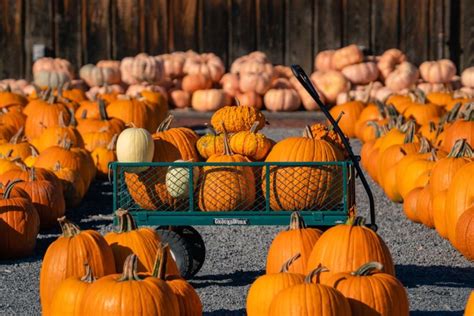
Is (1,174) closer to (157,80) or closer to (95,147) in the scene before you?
(95,147)

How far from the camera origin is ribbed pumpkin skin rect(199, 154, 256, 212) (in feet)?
23.4

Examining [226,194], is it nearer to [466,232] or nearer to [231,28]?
[466,232]

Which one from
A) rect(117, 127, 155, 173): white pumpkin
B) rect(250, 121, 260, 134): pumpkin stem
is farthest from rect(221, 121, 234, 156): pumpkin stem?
rect(117, 127, 155, 173): white pumpkin

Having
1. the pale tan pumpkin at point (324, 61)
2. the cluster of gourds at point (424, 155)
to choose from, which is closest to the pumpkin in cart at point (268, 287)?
the cluster of gourds at point (424, 155)

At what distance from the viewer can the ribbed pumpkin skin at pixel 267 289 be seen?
5.66 meters

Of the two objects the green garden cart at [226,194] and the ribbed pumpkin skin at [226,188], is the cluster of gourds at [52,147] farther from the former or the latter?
the ribbed pumpkin skin at [226,188]

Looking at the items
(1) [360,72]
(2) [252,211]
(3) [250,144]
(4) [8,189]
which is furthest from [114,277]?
(1) [360,72]

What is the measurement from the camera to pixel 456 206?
8.01 m

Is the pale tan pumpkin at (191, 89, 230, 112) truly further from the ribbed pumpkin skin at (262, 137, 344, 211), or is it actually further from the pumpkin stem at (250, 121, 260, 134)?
A: the ribbed pumpkin skin at (262, 137, 344, 211)

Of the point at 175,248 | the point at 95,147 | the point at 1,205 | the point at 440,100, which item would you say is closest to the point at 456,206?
the point at 175,248

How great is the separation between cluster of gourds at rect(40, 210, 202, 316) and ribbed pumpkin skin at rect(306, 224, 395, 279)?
74 centimetres

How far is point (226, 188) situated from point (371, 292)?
1.85 metres

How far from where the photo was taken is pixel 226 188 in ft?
23.3

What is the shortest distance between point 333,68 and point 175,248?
29.9 feet
